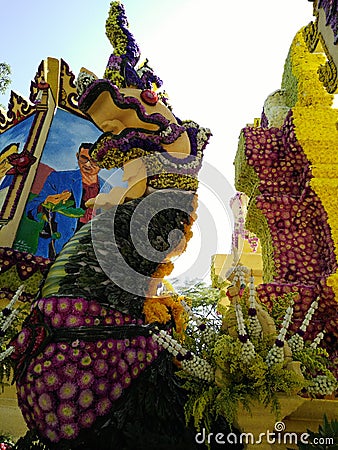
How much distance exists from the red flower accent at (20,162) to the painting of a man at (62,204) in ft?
1.29

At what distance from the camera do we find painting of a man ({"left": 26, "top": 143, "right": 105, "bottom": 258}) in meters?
6.71

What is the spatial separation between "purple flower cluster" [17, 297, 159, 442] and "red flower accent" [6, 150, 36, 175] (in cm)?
488

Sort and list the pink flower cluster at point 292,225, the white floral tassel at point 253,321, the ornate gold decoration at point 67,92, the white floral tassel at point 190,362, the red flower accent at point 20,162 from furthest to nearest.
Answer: the ornate gold decoration at point 67,92 → the red flower accent at point 20,162 → the pink flower cluster at point 292,225 → the white floral tassel at point 253,321 → the white floral tassel at point 190,362

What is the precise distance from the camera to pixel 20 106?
812 cm

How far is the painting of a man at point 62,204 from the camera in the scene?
22.0 feet

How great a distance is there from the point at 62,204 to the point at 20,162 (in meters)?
0.99

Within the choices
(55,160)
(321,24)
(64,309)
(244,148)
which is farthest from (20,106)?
(64,309)

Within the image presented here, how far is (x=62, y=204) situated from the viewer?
22.9 ft

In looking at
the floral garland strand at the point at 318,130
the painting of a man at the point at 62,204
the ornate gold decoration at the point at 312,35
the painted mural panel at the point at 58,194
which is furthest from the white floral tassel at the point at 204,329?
the painting of a man at the point at 62,204

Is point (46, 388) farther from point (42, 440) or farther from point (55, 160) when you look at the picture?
point (55, 160)

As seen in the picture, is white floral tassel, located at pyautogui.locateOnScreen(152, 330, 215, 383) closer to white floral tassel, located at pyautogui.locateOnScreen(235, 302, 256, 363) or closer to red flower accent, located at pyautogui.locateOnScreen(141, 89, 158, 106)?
white floral tassel, located at pyautogui.locateOnScreen(235, 302, 256, 363)

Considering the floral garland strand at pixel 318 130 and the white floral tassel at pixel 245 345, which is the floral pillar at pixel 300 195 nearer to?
the floral garland strand at pixel 318 130

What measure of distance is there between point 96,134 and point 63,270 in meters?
5.18

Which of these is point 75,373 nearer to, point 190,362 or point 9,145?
point 190,362
